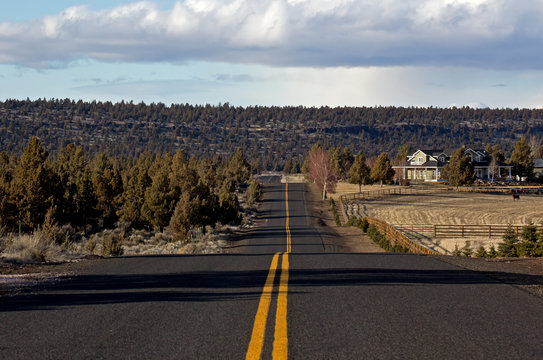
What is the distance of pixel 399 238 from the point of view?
2692cm

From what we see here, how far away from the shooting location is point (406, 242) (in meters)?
24.9

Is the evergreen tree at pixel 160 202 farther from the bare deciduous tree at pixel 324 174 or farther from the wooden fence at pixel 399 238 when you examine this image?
the bare deciduous tree at pixel 324 174

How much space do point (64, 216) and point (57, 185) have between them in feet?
9.04

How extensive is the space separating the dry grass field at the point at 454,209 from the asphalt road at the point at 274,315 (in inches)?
1915

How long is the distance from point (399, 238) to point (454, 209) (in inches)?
1868

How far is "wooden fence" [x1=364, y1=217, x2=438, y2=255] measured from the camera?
72.6 ft

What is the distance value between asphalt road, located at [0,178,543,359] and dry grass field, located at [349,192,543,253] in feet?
160

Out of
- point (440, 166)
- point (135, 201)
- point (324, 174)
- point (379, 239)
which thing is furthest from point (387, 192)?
point (379, 239)

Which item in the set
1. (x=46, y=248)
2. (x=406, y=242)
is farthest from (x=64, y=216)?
(x=46, y=248)

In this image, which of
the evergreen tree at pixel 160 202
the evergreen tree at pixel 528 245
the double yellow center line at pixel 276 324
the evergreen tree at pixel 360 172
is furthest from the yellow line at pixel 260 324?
the evergreen tree at pixel 360 172

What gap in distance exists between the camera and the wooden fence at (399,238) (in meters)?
22.1

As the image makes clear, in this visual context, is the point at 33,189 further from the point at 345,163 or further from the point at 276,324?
the point at 345,163

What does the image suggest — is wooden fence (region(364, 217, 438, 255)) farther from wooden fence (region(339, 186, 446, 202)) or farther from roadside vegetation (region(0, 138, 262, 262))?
wooden fence (region(339, 186, 446, 202))

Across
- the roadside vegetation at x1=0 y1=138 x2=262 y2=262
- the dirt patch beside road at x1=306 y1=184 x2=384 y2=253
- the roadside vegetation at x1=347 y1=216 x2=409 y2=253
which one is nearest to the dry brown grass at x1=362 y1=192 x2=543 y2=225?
the dirt patch beside road at x1=306 y1=184 x2=384 y2=253
